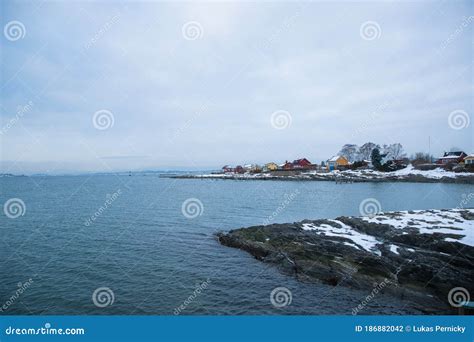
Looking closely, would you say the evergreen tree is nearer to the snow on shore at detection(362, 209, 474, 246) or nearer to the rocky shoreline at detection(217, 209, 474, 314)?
the snow on shore at detection(362, 209, 474, 246)

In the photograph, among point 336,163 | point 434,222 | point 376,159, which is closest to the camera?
point 434,222

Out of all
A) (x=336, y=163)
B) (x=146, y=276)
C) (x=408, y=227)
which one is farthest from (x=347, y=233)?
(x=336, y=163)

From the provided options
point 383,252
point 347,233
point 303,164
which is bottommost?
point 383,252

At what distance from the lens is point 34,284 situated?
12648 millimetres

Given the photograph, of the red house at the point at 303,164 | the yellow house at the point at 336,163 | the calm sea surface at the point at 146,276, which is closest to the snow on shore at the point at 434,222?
the calm sea surface at the point at 146,276

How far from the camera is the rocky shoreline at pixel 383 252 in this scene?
1084 centimetres

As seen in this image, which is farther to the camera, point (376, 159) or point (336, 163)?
point (336, 163)

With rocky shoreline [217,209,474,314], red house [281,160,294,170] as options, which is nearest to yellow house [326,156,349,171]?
red house [281,160,294,170]

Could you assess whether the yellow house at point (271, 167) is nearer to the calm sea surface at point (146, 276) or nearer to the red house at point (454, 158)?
the red house at point (454, 158)

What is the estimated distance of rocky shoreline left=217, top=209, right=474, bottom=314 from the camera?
35.6 ft

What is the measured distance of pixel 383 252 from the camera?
534 inches

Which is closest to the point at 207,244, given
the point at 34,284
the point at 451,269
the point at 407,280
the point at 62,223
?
the point at 34,284

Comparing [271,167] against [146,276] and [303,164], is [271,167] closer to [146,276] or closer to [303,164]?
[303,164]

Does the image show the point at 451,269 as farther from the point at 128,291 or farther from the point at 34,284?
the point at 34,284
